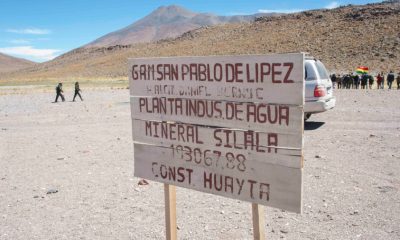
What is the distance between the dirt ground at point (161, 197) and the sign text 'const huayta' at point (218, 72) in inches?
77.6

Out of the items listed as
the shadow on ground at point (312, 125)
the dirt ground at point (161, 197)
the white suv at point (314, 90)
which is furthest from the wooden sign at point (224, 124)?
the shadow on ground at point (312, 125)

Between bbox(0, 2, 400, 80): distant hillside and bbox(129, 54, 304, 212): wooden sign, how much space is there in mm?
55171

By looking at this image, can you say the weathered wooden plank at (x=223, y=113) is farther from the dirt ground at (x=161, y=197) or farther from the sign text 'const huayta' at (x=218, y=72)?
the dirt ground at (x=161, y=197)

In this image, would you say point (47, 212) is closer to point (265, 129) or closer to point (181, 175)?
point (181, 175)

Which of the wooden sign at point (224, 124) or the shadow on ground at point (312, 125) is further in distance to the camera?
the shadow on ground at point (312, 125)

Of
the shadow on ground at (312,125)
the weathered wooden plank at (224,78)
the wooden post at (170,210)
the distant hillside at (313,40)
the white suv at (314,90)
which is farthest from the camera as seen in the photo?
the distant hillside at (313,40)

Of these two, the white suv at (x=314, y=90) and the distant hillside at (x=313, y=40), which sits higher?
the distant hillside at (x=313, y=40)

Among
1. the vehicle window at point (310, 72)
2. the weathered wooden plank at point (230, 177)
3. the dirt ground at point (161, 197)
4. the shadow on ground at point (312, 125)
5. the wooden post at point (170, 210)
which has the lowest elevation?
the dirt ground at point (161, 197)

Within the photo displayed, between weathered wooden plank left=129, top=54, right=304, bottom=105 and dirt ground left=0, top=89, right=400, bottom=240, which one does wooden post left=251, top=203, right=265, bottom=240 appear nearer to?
weathered wooden plank left=129, top=54, right=304, bottom=105

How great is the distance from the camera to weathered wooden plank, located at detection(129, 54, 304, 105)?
3029 millimetres

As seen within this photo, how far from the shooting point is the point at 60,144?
10523 millimetres

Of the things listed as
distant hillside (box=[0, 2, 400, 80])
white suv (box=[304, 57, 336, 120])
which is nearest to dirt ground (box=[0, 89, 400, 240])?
white suv (box=[304, 57, 336, 120])

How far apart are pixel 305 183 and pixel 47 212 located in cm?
363

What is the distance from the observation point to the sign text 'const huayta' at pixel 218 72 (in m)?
3.08
